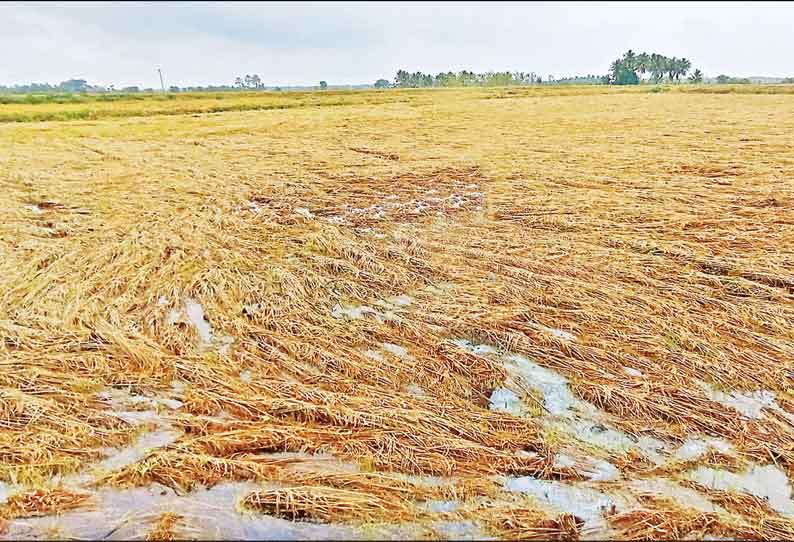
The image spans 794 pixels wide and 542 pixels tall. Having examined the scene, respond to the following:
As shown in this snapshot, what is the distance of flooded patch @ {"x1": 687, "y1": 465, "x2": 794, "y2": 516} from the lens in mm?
2603

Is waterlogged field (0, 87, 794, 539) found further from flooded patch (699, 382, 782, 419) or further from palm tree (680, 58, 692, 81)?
palm tree (680, 58, 692, 81)

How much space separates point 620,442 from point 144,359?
3.53m

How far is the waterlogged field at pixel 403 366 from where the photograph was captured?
2523 millimetres

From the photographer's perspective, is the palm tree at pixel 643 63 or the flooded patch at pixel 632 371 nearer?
the flooded patch at pixel 632 371

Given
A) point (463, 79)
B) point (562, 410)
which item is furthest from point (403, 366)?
point (463, 79)

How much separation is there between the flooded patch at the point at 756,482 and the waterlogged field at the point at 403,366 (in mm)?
15

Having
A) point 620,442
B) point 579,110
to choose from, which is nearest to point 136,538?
point 620,442

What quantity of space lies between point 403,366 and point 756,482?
2.31m

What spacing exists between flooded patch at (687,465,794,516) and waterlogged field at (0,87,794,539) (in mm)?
15

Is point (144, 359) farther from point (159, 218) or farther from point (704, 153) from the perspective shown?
point (704, 153)

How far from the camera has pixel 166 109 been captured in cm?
3094

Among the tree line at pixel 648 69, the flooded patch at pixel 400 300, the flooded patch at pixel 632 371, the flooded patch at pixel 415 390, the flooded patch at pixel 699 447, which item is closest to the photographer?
the flooded patch at pixel 699 447

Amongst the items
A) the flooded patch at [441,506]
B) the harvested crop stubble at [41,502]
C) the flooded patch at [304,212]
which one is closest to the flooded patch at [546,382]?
the flooded patch at [441,506]

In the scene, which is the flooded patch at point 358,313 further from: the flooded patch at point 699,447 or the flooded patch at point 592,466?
the flooded patch at point 699,447
